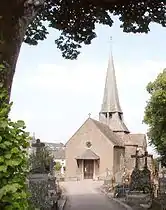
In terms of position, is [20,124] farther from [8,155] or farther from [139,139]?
[139,139]

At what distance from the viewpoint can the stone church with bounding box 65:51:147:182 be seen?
2569 inches

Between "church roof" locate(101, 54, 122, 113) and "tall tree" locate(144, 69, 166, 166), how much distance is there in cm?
3143

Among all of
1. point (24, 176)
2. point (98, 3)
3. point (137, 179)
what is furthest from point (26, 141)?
point (137, 179)

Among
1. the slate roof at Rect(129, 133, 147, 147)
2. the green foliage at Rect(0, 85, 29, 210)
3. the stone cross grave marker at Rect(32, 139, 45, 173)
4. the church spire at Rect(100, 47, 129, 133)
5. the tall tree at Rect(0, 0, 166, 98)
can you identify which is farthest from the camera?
the slate roof at Rect(129, 133, 147, 147)

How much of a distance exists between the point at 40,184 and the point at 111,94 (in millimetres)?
61625

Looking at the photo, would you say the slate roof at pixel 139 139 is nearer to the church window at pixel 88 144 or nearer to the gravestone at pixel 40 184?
the church window at pixel 88 144

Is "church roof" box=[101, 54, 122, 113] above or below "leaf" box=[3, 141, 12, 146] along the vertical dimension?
above

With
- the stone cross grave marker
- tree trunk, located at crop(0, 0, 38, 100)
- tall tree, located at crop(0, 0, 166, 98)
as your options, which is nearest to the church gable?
the stone cross grave marker

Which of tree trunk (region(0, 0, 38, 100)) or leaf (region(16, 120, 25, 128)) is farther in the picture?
tree trunk (region(0, 0, 38, 100))

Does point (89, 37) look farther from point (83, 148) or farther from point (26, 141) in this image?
point (83, 148)

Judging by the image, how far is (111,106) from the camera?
7406 centimetres

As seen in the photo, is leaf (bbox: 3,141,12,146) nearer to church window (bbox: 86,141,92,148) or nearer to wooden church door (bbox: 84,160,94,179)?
wooden church door (bbox: 84,160,94,179)

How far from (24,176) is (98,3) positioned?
7223 mm

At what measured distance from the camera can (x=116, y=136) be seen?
237 feet
